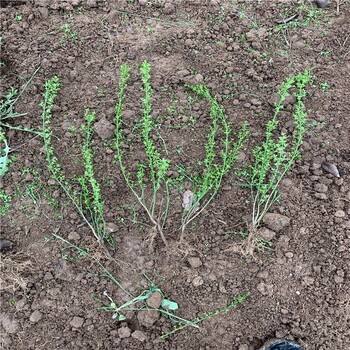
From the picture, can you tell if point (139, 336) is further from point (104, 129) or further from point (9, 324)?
point (104, 129)

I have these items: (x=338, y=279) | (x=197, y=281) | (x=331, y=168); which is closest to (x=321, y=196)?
(x=331, y=168)

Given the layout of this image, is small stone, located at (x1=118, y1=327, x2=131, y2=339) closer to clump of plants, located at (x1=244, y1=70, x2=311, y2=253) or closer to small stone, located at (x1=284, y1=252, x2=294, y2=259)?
clump of plants, located at (x1=244, y1=70, x2=311, y2=253)

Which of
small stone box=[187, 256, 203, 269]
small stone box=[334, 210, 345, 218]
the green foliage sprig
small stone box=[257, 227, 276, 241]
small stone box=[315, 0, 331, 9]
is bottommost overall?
small stone box=[187, 256, 203, 269]

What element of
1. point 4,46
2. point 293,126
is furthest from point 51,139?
point 293,126

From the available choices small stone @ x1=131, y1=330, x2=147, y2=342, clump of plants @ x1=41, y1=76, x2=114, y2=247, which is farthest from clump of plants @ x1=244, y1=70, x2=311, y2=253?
clump of plants @ x1=41, y1=76, x2=114, y2=247

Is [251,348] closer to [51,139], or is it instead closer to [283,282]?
[283,282]

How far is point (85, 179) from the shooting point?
286cm

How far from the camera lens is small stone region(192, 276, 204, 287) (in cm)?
258

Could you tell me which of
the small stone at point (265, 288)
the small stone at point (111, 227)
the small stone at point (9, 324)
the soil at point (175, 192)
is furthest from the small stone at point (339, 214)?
the small stone at point (9, 324)

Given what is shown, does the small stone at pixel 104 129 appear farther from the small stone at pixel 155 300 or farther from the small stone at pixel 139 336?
the small stone at pixel 139 336

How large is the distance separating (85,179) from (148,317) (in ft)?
2.98

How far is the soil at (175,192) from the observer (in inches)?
99.0

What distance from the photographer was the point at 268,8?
148 inches

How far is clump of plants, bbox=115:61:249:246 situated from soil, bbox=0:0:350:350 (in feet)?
0.21
